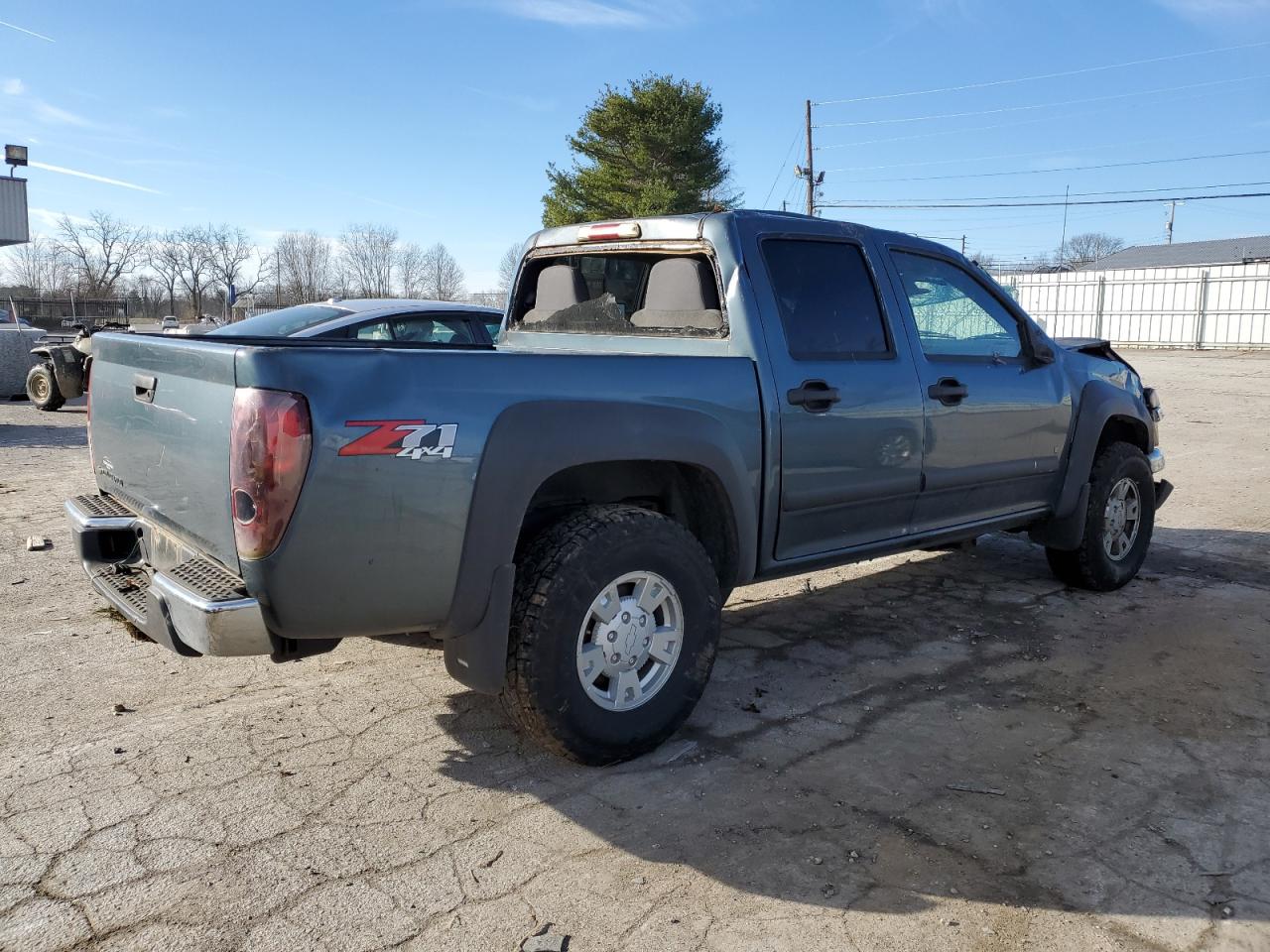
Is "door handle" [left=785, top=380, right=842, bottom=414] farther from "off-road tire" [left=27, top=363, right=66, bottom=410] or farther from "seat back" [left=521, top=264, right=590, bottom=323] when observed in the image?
"off-road tire" [left=27, top=363, right=66, bottom=410]

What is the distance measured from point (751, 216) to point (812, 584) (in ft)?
8.39

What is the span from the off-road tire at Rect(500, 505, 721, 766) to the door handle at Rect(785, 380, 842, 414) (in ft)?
2.45

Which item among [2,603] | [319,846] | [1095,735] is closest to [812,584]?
[1095,735]

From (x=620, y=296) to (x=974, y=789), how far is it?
2.57 meters

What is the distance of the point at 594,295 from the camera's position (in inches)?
183

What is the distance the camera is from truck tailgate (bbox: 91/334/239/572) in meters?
2.74

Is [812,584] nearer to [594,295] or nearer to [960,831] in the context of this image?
[594,295]

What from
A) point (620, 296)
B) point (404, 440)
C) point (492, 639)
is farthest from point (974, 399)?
point (404, 440)

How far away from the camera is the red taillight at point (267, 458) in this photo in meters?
2.59

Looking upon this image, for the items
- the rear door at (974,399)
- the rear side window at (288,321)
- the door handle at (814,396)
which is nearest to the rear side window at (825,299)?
the door handle at (814,396)

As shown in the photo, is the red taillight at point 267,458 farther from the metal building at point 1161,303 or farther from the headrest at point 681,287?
the metal building at point 1161,303

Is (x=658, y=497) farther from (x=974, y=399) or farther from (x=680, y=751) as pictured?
(x=974, y=399)

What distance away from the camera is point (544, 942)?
2.41 metres

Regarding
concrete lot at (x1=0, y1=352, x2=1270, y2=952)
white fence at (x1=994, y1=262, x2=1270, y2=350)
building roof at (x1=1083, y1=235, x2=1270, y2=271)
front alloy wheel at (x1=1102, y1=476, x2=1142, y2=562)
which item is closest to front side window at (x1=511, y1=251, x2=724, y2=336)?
concrete lot at (x1=0, y1=352, x2=1270, y2=952)
